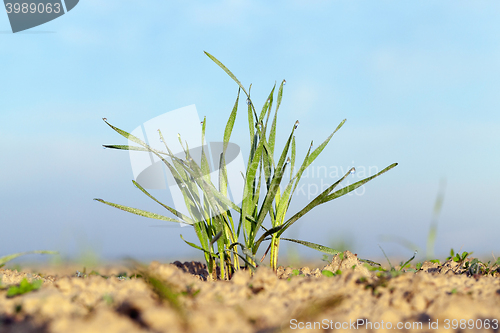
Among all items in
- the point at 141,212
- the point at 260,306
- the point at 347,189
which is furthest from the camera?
the point at 141,212

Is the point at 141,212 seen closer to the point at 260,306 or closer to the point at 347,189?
the point at 347,189

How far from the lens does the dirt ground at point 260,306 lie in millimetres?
783

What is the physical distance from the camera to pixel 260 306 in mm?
926

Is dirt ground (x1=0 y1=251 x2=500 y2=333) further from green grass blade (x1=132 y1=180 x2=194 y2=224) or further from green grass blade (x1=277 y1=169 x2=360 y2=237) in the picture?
green grass blade (x1=132 y1=180 x2=194 y2=224)

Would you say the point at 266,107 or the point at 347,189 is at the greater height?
the point at 266,107

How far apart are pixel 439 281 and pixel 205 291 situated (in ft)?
2.98

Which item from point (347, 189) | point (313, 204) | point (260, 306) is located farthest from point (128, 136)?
point (260, 306)

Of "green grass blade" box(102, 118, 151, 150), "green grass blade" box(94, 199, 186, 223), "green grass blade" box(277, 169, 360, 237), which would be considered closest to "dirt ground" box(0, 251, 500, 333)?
"green grass blade" box(277, 169, 360, 237)

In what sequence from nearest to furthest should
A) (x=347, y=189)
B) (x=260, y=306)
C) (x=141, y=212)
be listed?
(x=260, y=306) < (x=347, y=189) < (x=141, y=212)

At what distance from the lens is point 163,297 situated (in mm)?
1018

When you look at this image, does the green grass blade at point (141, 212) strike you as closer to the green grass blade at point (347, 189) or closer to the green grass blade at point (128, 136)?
the green grass blade at point (128, 136)

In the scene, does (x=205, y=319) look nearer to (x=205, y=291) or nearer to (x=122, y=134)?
(x=205, y=291)

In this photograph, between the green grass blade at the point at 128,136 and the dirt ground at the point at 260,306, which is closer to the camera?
the dirt ground at the point at 260,306

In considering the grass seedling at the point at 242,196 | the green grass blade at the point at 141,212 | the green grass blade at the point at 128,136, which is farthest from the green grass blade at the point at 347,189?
the green grass blade at the point at 128,136
